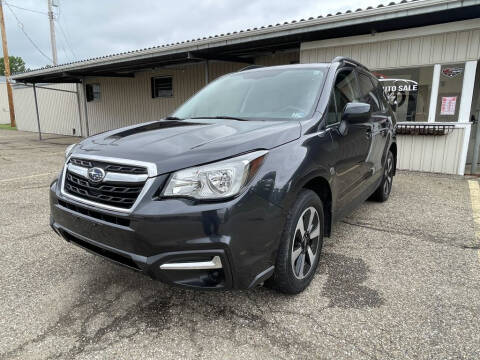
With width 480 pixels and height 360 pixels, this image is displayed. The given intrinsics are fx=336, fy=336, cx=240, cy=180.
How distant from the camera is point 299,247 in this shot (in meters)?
2.39

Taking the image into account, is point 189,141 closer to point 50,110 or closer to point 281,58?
point 281,58

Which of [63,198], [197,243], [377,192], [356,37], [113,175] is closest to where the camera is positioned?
[197,243]

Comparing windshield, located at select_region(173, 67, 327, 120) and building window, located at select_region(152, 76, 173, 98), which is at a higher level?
building window, located at select_region(152, 76, 173, 98)

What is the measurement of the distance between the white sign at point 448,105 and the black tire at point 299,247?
6.26 meters

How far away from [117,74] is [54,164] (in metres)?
7.82

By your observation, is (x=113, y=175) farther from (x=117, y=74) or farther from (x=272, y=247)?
(x=117, y=74)

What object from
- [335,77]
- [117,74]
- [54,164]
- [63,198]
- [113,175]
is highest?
[117,74]

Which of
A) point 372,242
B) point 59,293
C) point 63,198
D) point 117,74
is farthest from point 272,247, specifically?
point 117,74

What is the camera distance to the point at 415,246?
338 cm

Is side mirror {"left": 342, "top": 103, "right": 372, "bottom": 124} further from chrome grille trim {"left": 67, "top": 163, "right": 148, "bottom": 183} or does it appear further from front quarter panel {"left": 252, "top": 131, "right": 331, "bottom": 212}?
chrome grille trim {"left": 67, "top": 163, "right": 148, "bottom": 183}

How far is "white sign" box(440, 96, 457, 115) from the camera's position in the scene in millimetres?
7135

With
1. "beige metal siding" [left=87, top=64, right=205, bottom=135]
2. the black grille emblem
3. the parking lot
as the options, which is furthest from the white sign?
"beige metal siding" [left=87, top=64, right=205, bottom=135]

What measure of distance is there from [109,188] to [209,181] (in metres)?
0.63

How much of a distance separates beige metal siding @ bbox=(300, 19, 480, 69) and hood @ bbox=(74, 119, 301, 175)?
6.19 m
